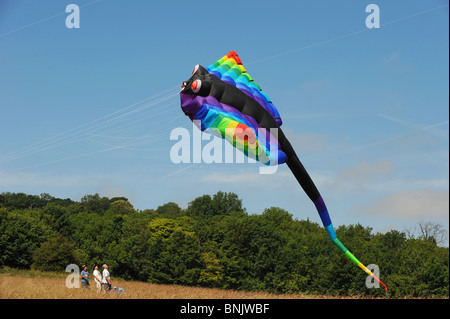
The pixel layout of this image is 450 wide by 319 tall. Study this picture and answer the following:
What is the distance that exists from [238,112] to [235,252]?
52.3 meters

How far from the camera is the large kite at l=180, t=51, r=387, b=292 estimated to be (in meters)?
14.0

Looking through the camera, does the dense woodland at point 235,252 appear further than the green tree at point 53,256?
Yes

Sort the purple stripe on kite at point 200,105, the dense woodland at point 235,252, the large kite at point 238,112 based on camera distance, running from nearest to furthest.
→ the large kite at point 238,112
the purple stripe on kite at point 200,105
the dense woodland at point 235,252

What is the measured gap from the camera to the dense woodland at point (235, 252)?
60875 millimetres

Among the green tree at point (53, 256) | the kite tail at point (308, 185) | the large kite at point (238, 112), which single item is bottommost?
the green tree at point (53, 256)

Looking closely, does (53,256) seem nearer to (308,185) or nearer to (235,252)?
(235,252)

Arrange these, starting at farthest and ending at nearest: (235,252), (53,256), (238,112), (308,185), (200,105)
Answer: (235,252) → (53,256) → (308,185) → (238,112) → (200,105)

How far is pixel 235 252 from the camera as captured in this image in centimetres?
6575

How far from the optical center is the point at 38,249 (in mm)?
52094

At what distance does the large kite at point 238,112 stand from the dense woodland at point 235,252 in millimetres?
42840

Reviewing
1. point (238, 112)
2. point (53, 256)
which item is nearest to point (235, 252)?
point (53, 256)

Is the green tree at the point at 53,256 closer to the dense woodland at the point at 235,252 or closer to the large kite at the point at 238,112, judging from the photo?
the dense woodland at the point at 235,252

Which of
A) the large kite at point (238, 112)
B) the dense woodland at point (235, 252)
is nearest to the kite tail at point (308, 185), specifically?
the large kite at point (238, 112)

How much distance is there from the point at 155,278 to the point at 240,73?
164 feet
